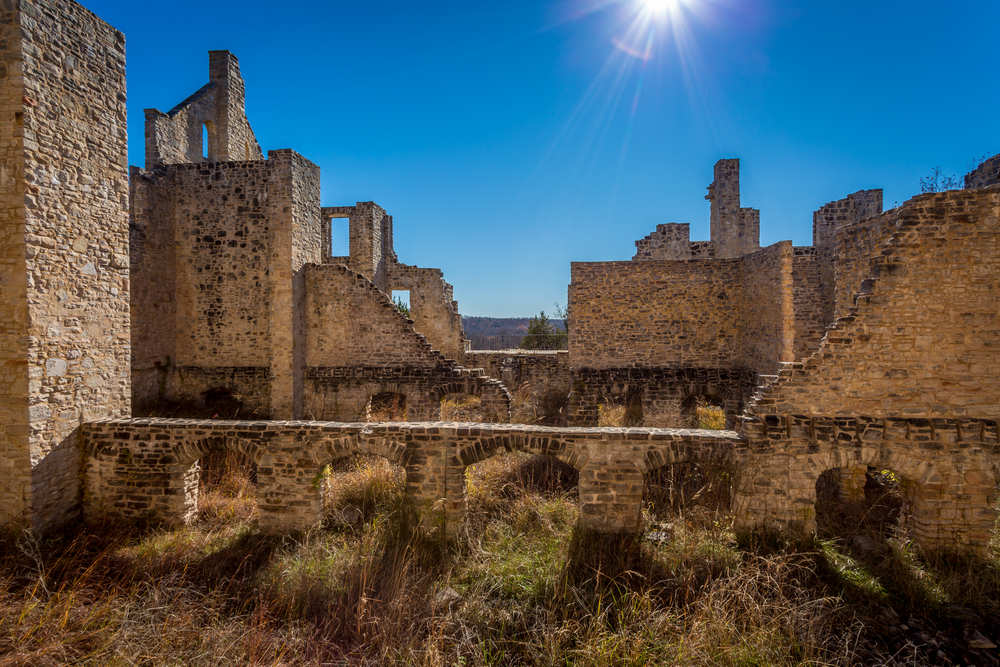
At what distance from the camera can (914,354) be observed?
251 inches

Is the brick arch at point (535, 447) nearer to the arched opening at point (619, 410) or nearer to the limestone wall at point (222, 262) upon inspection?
the arched opening at point (619, 410)

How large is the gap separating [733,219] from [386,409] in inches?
579

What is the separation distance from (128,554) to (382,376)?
20.4 ft

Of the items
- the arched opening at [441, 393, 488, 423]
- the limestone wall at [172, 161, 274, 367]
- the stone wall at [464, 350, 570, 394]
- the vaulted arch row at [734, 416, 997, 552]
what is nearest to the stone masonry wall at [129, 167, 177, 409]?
the limestone wall at [172, 161, 274, 367]

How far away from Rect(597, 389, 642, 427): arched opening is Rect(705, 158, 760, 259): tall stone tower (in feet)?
25.8

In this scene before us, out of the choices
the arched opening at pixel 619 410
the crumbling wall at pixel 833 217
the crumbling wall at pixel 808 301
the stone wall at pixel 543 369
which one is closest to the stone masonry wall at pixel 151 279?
the stone wall at pixel 543 369

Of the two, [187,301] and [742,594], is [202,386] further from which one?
[742,594]

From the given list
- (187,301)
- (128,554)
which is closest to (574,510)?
(128,554)

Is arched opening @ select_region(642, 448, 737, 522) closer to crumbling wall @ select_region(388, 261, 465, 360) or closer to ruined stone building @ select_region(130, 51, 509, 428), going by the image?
ruined stone building @ select_region(130, 51, 509, 428)

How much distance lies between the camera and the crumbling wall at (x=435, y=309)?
1892 centimetres

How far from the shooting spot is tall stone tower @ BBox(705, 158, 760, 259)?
17.0 m

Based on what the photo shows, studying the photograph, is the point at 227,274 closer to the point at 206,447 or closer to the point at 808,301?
the point at 206,447

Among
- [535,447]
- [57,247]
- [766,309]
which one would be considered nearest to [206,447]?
[57,247]

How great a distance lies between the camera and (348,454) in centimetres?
642
